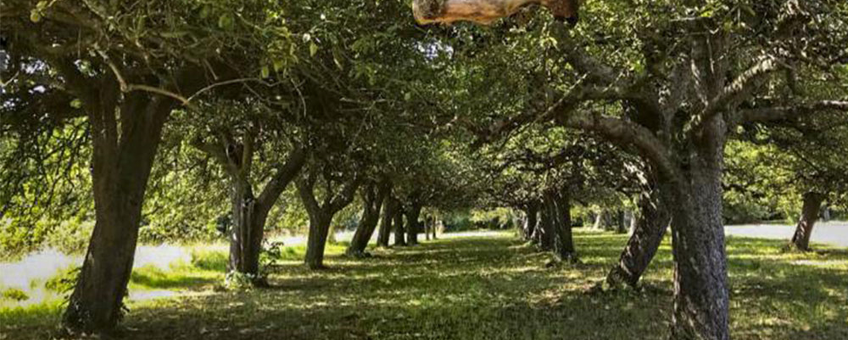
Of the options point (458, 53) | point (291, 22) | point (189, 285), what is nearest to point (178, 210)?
point (189, 285)

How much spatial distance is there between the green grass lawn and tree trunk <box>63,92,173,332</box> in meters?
0.61

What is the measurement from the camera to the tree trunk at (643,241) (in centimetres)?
1220

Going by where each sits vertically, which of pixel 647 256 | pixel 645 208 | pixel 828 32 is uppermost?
pixel 828 32

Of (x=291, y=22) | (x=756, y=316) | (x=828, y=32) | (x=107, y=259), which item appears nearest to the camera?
(x=291, y=22)

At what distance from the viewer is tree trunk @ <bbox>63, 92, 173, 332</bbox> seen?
26.9 feet

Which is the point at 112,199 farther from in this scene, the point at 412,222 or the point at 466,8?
the point at 412,222

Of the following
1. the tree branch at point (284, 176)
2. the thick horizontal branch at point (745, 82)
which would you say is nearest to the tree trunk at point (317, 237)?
the tree branch at point (284, 176)

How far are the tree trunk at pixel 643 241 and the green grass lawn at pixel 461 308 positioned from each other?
467mm

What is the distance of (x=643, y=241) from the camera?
12.6 m

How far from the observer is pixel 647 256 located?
1276 cm

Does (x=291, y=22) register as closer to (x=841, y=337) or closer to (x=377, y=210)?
(x=841, y=337)

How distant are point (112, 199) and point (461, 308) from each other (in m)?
6.06

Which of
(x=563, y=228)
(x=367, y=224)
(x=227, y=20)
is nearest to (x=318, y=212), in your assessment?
(x=367, y=224)

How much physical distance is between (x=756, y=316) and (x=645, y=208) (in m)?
2.91
